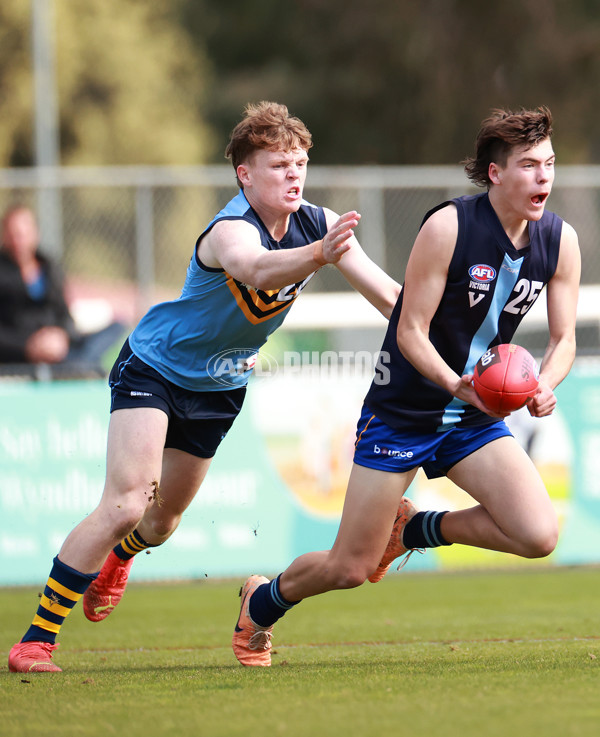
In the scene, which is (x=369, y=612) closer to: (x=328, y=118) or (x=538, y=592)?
(x=538, y=592)

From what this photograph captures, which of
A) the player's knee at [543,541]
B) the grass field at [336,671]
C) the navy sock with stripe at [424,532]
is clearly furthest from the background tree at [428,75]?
the player's knee at [543,541]

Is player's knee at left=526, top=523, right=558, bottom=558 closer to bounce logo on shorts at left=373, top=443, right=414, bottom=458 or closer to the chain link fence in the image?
bounce logo on shorts at left=373, top=443, right=414, bottom=458

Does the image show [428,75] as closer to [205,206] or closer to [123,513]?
[205,206]

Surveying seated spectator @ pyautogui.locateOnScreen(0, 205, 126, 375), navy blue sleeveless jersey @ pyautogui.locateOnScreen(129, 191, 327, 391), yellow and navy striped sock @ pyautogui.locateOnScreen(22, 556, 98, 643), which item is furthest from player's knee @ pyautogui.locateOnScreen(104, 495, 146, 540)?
seated spectator @ pyautogui.locateOnScreen(0, 205, 126, 375)

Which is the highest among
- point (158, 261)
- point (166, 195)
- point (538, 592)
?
point (166, 195)

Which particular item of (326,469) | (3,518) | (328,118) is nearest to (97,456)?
(3,518)

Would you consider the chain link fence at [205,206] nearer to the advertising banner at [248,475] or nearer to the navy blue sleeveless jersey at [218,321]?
the advertising banner at [248,475]

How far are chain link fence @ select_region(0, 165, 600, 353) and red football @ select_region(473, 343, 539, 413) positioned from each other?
8.29 meters

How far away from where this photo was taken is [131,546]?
5.79 m

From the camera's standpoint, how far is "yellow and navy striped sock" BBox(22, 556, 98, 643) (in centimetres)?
510

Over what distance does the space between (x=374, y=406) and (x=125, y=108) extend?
23106 mm

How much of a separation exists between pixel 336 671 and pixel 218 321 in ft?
5.14

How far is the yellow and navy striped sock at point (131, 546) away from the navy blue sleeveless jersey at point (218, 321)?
93cm

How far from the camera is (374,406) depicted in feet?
16.4
